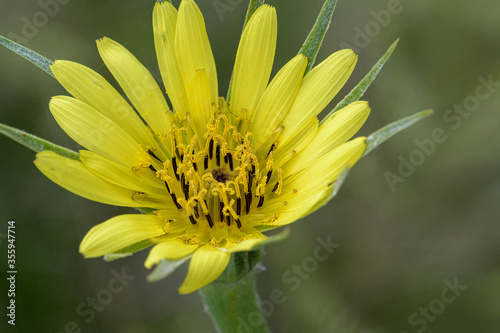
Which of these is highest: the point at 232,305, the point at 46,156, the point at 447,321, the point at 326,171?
the point at 46,156

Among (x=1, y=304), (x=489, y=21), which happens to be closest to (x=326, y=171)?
(x=489, y=21)

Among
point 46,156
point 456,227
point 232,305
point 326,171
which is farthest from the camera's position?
point 456,227

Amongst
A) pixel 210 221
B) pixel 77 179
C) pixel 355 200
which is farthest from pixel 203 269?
pixel 355 200

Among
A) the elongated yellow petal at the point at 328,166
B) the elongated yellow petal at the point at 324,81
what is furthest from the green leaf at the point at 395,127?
the elongated yellow petal at the point at 324,81

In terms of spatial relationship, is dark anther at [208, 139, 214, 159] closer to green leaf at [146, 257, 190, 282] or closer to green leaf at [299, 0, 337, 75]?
green leaf at [299, 0, 337, 75]

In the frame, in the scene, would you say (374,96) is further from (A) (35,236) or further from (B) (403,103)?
(A) (35,236)

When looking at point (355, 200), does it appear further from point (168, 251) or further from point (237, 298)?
point (168, 251)

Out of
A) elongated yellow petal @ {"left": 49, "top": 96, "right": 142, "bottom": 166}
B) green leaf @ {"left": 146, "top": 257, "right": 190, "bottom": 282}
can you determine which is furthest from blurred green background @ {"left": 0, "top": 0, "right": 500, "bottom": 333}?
green leaf @ {"left": 146, "top": 257, "right": 190, "bottom": 282}
